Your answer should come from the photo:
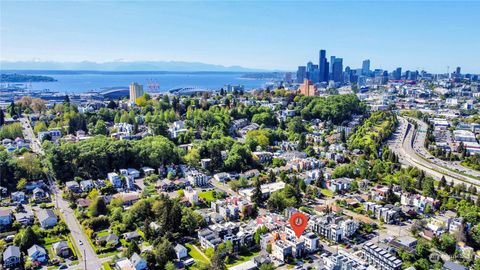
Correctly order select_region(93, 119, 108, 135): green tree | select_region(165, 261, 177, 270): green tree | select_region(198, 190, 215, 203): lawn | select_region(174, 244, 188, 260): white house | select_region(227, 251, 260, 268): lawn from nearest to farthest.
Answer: select_region(165, 261, 177, 270): green tree → select_region(227, 251, 260, 268): lawn → select_region(174, 244, 188, 260): white house → select_region(198, 190, 215, 203): lawn → select_region(93, 119, 108, 135): green tree

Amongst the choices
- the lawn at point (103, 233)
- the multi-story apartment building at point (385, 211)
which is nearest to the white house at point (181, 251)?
the lawn at point (103, 233)

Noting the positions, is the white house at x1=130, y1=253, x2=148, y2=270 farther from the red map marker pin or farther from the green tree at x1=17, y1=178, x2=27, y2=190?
the green tree at x1=17, y1=178, x2=27, y2=190

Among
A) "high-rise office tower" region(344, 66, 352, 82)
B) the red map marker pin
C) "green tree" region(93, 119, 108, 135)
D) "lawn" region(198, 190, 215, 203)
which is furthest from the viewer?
"high-rise office tower" region(344, 66, 352, 82)

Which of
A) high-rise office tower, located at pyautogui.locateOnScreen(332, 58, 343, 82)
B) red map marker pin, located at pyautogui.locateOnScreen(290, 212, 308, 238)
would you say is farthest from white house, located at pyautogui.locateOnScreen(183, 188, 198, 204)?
high-rise office tower, located at pyautogui.locateOnScreen(332, 58, 343, 82)

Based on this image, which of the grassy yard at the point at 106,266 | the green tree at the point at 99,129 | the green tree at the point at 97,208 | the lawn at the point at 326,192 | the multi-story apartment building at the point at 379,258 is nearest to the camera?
the multi-story apartment building at the point at 379,258

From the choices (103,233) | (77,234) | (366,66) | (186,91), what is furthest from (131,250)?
(366,66)

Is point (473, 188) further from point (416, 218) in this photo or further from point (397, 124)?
point (397, 124)

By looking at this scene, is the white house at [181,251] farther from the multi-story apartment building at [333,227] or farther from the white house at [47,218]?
the white house at [47,218]
